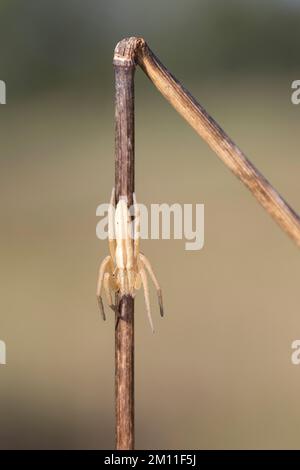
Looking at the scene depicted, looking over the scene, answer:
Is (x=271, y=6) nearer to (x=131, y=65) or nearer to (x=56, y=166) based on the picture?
(x=56, y=166)

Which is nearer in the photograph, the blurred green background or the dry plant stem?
the dry plant stem

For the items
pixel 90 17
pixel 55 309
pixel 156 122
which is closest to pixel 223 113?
pixel 156 122

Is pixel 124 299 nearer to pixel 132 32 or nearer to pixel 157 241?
pixel 157 241

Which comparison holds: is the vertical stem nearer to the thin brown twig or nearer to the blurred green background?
the thin brown twig

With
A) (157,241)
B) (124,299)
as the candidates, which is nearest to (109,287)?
(124,299)

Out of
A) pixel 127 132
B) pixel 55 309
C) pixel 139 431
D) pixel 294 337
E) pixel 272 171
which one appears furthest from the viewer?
pixel 272 171

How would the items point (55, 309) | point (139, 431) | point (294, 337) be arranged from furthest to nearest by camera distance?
1. point (55, 309)
2. point (294, 337)
3. point (139, 431)

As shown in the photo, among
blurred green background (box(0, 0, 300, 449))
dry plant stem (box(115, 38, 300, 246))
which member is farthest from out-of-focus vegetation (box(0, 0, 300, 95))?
dry plant stem (box(115, 38, 300, 246))
